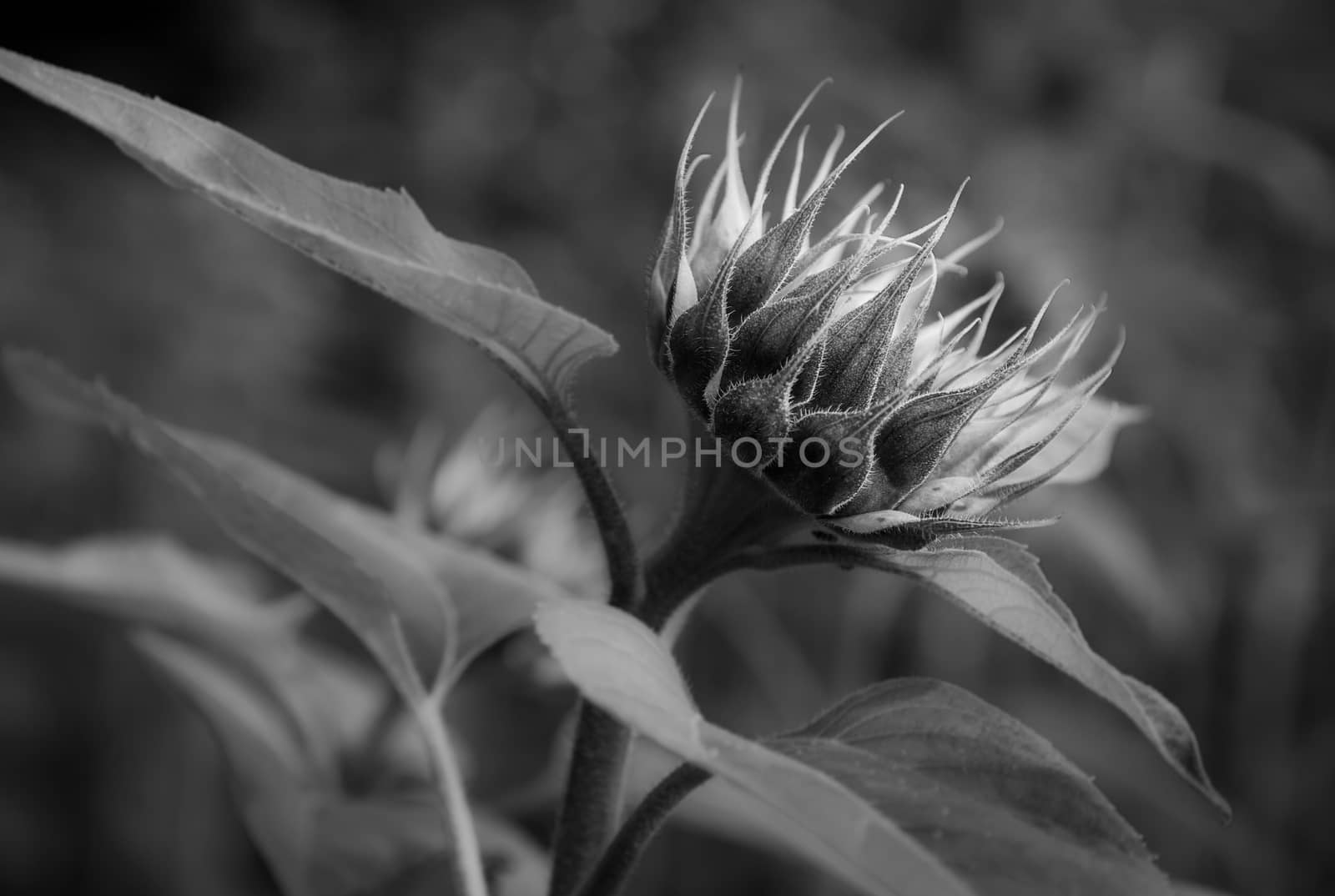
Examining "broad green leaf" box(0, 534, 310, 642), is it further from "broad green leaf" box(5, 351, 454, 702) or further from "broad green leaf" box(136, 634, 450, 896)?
"broad green leaf" box(5, 351, 454, 702)

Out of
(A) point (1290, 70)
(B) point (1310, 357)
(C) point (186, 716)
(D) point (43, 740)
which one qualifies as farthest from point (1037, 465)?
(A) point (1290, 70)

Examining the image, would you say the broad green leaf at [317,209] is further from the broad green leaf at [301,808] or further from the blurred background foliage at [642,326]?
the blurred background foliage at [642,326]

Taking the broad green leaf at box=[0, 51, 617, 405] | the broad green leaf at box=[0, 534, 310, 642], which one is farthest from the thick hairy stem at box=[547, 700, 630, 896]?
the broad green leaf at box=[0, 534, 310, 642]

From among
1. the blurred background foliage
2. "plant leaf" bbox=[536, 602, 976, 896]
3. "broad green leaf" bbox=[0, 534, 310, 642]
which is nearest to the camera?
"plant leaf" bbox=[536, 602, 976, 896]

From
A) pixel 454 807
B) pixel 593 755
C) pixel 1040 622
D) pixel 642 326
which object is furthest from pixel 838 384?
pixel 642 326

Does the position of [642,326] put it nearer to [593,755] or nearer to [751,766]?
[593,755]

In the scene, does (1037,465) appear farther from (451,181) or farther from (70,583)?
(451,181)

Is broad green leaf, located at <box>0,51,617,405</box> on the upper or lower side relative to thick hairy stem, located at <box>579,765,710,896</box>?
upper

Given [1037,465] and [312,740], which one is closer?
[1037,465]
